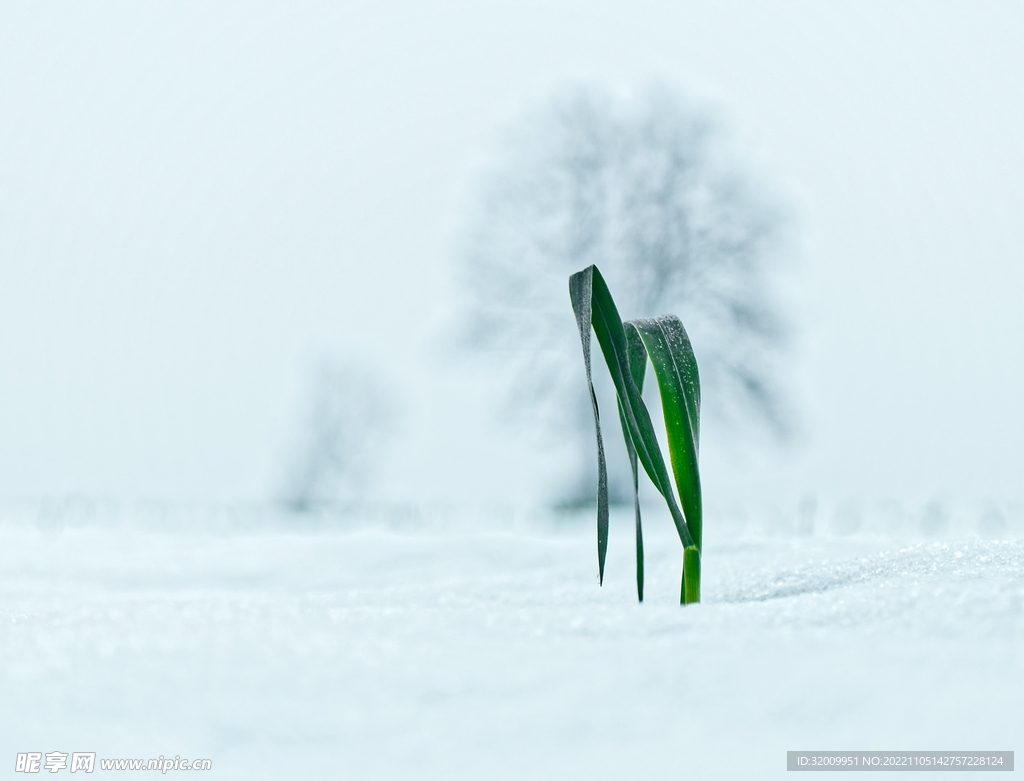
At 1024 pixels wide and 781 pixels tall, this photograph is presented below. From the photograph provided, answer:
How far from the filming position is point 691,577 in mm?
651

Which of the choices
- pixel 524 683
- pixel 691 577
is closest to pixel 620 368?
pixel 691 577

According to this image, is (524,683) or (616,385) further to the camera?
(616,385)

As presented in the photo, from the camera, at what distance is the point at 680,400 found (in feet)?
2.23

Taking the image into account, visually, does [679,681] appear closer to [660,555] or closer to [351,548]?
[660,555]

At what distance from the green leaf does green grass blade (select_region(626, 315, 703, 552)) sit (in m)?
0.01

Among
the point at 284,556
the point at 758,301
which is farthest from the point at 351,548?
the point at 758,301

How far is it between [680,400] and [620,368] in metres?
0.05

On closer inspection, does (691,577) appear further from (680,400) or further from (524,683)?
(524,683)

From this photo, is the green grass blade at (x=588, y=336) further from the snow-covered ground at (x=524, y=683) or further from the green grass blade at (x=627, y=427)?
the snow-covered ground at (x=524, y=683)

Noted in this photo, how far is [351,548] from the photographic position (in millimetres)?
1182

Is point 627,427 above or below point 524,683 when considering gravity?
above

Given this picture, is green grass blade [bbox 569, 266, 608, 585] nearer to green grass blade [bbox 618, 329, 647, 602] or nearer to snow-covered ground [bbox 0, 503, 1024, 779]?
green grass blade [bbox 618, 329, 647, 602]

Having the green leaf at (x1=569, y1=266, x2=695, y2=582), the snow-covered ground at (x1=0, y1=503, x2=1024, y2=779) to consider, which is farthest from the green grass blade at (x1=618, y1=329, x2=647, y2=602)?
the snow-covered ground at (x1=0, y1=503, x2=1024, y2=779)

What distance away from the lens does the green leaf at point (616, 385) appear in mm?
658
